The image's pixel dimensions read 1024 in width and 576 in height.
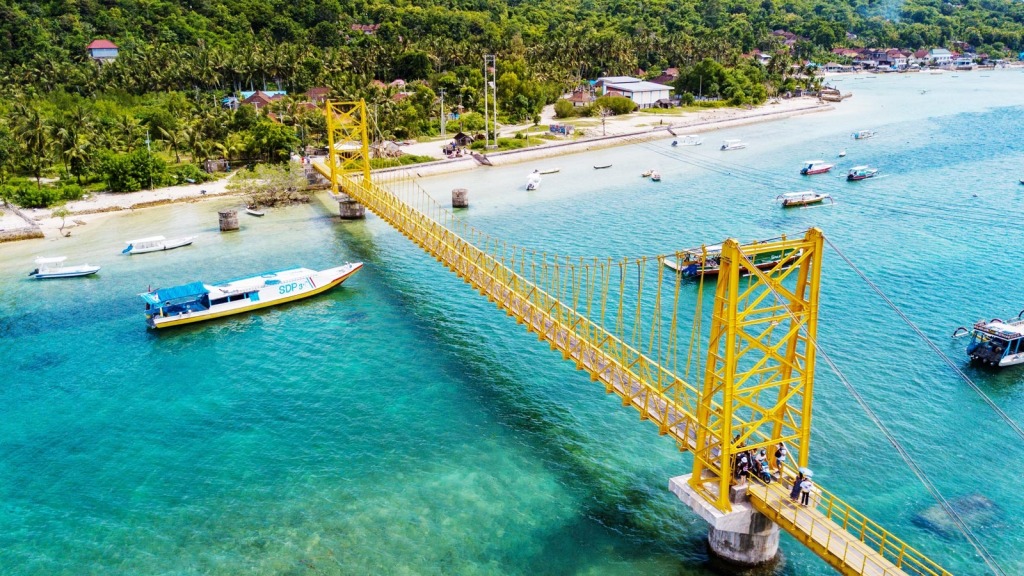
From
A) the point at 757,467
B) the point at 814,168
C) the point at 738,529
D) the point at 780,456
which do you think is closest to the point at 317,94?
the point at 814,168

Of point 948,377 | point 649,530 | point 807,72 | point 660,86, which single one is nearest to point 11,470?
point 649,530

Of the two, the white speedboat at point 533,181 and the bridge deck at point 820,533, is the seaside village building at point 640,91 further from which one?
the bridge deck at point 820,533

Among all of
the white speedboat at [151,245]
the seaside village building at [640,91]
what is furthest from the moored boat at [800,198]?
the seaside village building at [640,91]

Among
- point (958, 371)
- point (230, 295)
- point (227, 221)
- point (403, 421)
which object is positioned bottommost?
point (403, 421)

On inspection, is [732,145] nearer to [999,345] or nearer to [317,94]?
[317,94]

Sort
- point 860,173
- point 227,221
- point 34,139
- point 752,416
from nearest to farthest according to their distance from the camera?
point 752,416, point 227,221, point 34,139, point 860,173

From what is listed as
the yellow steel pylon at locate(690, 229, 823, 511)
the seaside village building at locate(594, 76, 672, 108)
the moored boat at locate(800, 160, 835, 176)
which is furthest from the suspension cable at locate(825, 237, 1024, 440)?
the seaside village building at locate(594, 76, 672, 108)
